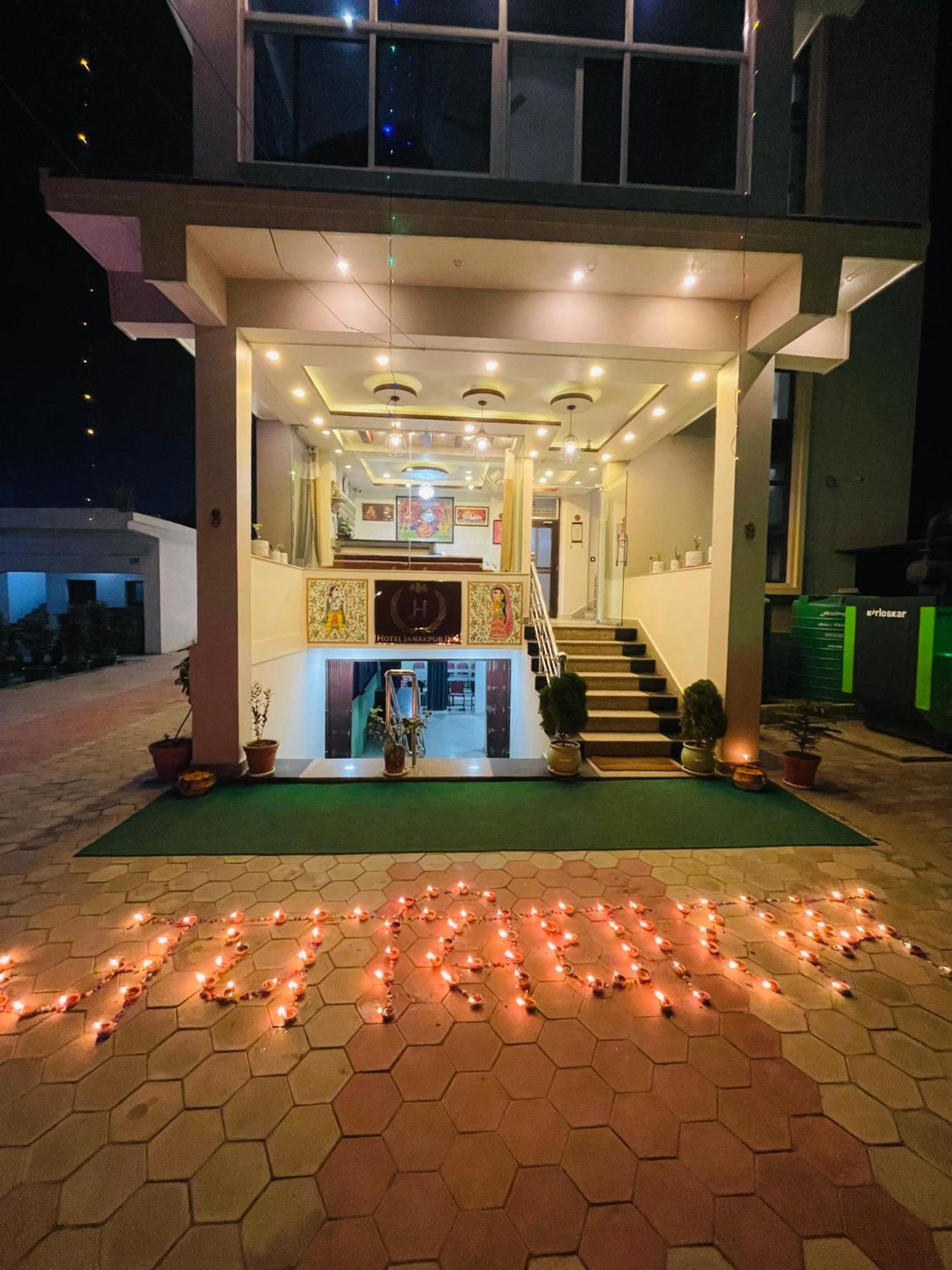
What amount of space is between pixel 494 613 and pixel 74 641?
9.21 meters

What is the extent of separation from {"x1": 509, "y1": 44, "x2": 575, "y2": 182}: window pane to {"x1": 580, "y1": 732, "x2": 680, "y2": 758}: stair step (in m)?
5.38

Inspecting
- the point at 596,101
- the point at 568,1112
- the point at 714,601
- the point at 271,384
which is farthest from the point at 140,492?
the point at 568,1112

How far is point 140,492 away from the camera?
2331 centimetres

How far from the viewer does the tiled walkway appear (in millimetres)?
1264

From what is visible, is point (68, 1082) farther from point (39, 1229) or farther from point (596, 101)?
point (596, 101)

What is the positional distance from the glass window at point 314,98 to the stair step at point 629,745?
229 inches

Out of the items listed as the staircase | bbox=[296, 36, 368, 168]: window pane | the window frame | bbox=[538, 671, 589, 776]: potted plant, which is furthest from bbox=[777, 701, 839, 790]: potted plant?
bbox=[296, 36, 368, 168]: window pane

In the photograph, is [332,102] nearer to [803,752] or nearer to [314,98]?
[314,98]

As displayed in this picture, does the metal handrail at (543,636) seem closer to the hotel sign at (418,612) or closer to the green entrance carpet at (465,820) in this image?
the hotel sign at (418,612)

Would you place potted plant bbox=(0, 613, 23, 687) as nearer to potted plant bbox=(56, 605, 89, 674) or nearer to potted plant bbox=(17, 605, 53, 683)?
potted plant bbox=(17, 605, 53, 683)

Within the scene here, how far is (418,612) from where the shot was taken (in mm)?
6969

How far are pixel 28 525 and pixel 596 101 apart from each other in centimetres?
1512

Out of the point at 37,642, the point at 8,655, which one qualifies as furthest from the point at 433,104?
the point at 8,655

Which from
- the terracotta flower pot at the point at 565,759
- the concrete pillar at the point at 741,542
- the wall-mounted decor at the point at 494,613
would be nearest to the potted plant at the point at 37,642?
the wall-mounted decor at the point at 494,613
